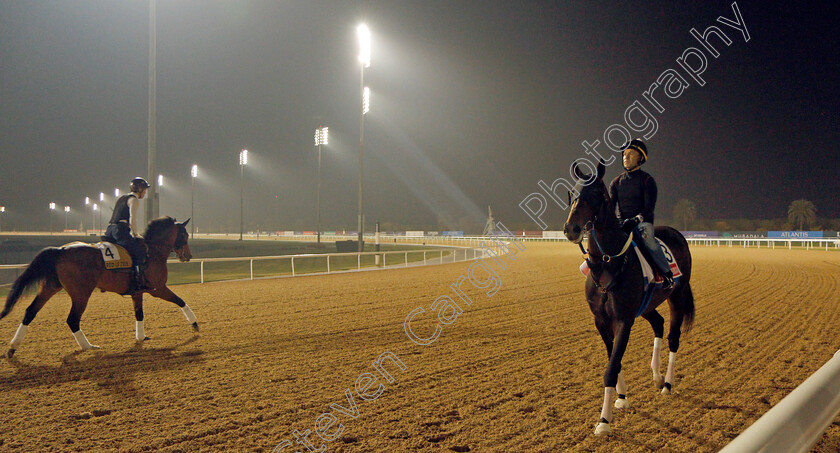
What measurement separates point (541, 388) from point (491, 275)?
10316mm

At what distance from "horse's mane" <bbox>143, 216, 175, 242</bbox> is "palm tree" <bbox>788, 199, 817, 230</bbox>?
215ft

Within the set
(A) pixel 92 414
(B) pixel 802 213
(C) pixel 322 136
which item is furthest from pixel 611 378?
(B) pixel 802 213

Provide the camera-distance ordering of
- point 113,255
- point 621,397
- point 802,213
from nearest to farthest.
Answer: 1. point 621,397
2. point 113,255
3. point 802,213

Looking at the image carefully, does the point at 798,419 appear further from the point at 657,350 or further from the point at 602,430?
the point at 657,350

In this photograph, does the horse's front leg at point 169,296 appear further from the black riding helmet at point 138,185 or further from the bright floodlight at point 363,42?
the bright floodlight at point 363,42

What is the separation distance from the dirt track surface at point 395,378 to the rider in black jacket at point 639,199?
48.1 inches

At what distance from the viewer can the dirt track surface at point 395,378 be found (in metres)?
3.12

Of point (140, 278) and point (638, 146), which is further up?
point (638, 146)

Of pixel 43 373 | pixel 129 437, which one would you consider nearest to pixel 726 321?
pixel 129 437

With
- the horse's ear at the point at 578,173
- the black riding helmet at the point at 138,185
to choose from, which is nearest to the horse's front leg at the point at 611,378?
the horse's ear at the point at 578,173

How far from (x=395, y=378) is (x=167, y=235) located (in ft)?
13.2

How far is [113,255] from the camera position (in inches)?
219

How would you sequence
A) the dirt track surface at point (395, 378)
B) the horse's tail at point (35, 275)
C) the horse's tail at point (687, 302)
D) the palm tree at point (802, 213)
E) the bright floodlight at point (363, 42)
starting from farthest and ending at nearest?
the palm tree at point (802, 213), the bright floodlight at point (363, 42), the horse's tail at point (35, 275), the horse's tail at point (687, 302), the dirt track surface at point (395, 378)

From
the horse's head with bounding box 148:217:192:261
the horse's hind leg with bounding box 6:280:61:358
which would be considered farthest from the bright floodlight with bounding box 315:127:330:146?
the horse's hind leg with bounding box 6:280:61:358
